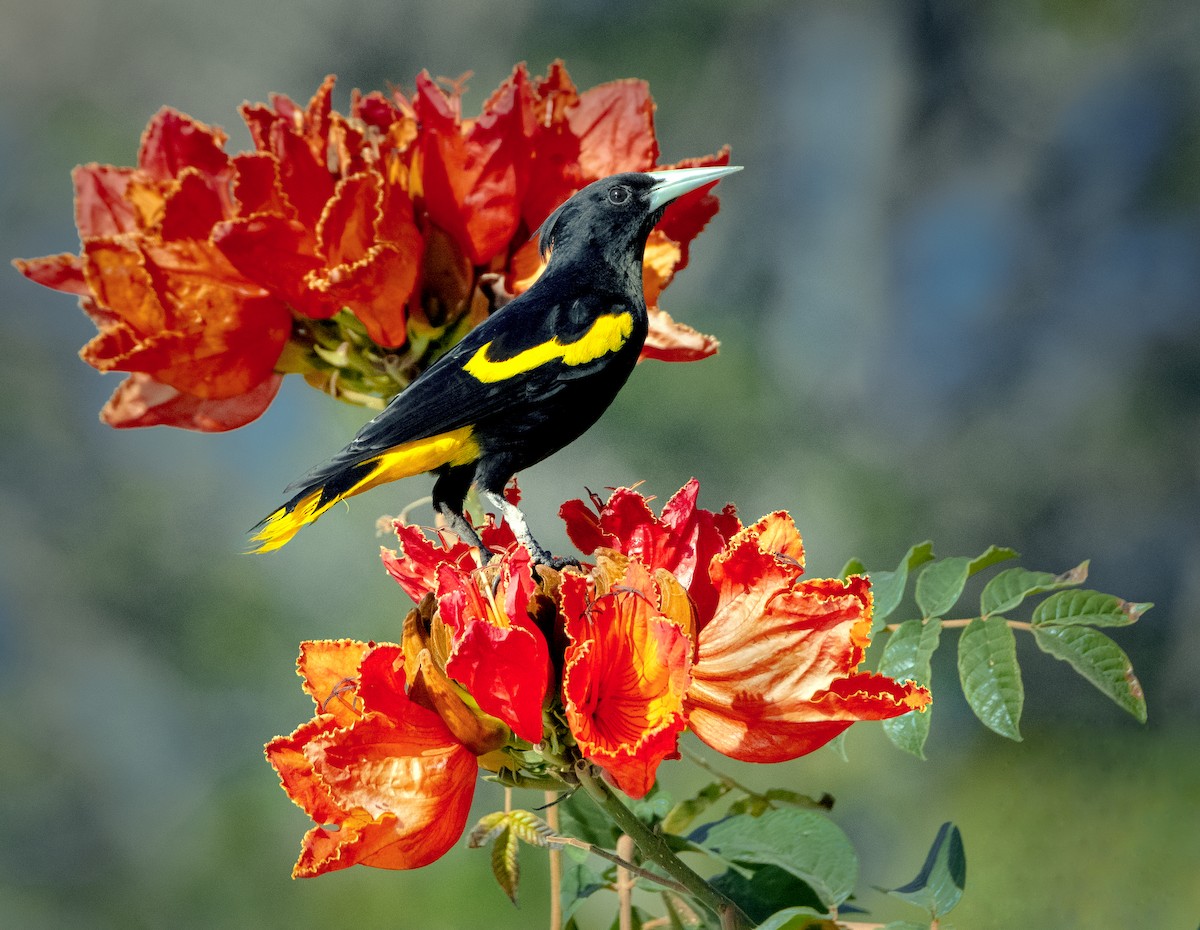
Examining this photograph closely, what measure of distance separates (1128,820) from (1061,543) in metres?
1.62

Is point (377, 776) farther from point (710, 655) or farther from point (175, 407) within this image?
point (175, 407)

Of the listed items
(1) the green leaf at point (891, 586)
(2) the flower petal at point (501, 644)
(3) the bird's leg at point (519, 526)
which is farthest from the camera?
(1) the green leaf at point (891, 586)

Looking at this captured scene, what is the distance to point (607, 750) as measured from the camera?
0.47m

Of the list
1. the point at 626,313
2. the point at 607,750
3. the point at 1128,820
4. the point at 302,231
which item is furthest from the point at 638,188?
the point at 1128,820

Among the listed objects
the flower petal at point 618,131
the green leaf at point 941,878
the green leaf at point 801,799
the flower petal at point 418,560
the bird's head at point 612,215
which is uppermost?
the flower petal at point 618,131

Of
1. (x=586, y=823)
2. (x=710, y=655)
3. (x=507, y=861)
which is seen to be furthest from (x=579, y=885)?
(x=710, y=655)

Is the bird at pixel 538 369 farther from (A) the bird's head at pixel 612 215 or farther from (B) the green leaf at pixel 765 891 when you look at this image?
(B) the green leaf at pixel 765 891

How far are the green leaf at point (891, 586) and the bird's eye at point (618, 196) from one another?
24cm

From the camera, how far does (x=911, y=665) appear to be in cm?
63

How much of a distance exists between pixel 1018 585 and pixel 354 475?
0.34 meters

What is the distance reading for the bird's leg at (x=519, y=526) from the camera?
56cm

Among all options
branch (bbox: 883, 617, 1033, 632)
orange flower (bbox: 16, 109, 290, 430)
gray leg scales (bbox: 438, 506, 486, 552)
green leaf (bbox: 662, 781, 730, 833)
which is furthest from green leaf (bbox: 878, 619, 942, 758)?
orange flower (bbox: 16, 109, 290, 430)

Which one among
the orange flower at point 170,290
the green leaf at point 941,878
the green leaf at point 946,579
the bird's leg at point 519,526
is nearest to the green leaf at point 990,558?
the green leaf at point 946,579

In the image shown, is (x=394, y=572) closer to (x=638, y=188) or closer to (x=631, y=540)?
(x=631, y=540)
